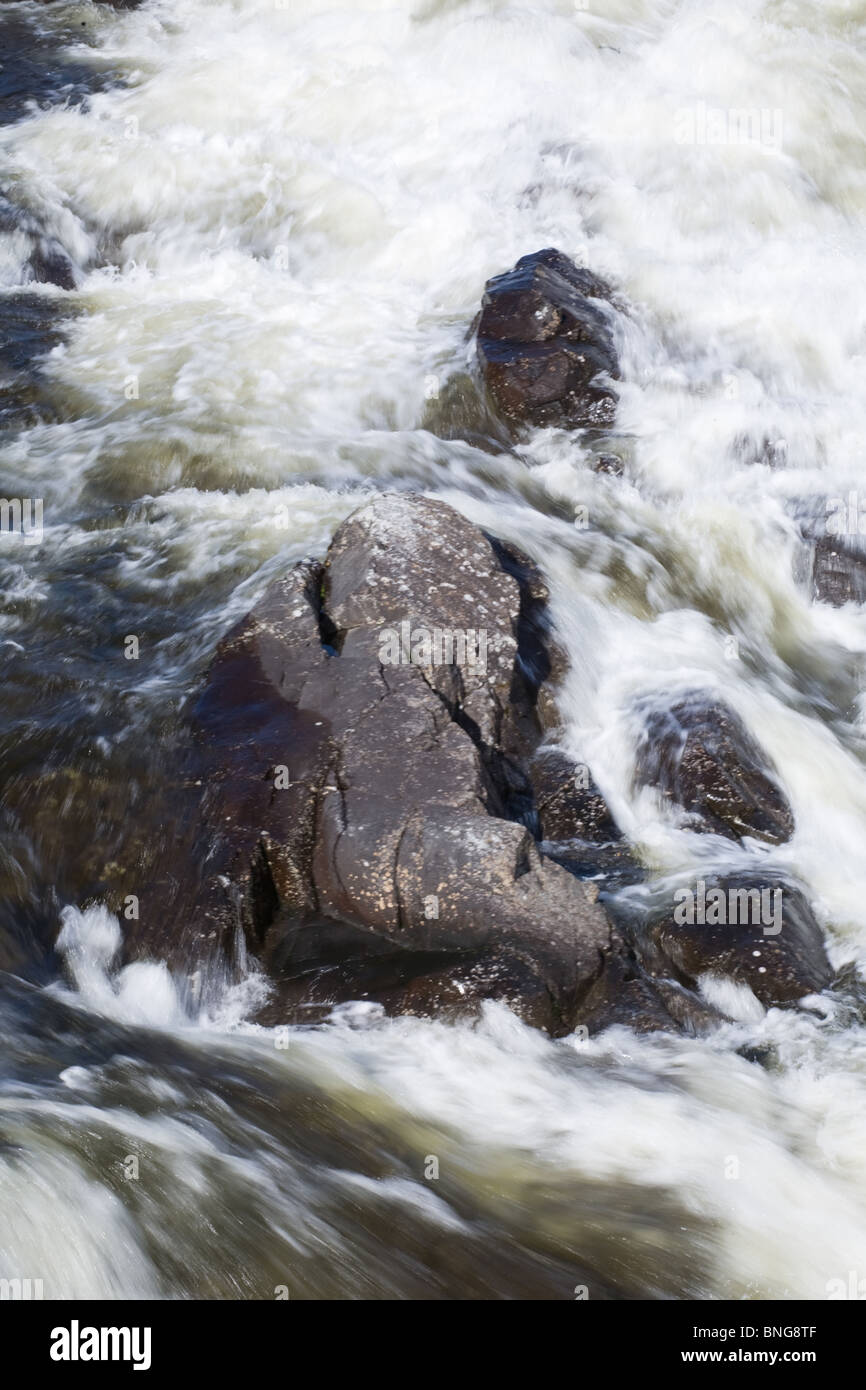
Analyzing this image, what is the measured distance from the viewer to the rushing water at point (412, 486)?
15.3ft

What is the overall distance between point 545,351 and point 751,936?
5.82 meters

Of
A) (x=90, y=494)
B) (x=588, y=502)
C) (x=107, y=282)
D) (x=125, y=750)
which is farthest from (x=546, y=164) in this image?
(x=125, y=750)

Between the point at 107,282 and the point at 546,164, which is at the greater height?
the point at 546,164

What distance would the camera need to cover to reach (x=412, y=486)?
30.9 feet

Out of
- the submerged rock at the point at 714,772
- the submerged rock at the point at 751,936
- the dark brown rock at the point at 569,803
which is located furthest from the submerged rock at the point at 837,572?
the submerged rock at the point at 751,936

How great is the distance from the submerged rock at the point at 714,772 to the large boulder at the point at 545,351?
11.9ft

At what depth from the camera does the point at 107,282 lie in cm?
1248

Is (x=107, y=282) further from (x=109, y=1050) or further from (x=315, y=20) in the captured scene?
(x=109, y=1050)

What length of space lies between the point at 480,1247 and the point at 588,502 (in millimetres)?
6108

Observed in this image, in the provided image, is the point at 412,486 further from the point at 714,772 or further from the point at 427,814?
the point at 427,814

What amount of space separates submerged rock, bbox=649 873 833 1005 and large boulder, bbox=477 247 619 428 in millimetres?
4902

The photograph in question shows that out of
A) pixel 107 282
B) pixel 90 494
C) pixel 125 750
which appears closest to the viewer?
pixel 125 750

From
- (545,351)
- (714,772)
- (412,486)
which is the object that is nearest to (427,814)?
(714,772)

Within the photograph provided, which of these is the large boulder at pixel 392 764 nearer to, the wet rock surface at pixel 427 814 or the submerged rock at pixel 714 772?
the wet rock surface at pixel 427 814
